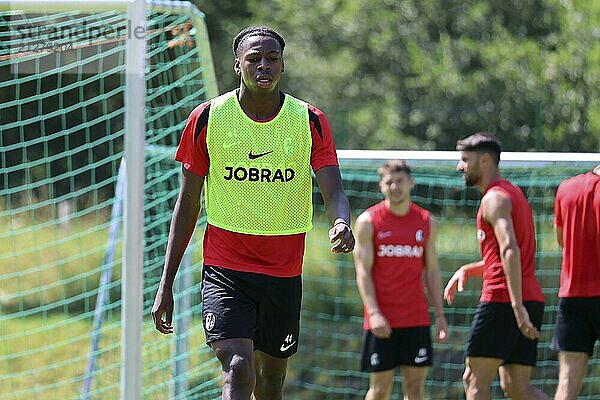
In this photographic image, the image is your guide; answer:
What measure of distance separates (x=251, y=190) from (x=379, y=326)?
3.06 metres

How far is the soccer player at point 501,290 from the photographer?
7832mm

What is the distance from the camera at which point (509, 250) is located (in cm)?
775

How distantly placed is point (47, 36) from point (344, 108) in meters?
11.9

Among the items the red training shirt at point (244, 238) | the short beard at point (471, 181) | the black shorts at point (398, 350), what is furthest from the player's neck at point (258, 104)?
the black shorts at point (398, 350)

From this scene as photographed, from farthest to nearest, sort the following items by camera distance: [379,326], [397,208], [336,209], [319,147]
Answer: [397,208]
[379,326]
[319,147]
[336,209]

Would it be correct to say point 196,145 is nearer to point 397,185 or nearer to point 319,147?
point 319,147

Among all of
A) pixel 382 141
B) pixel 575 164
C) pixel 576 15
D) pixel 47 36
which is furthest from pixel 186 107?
pixel 382 141

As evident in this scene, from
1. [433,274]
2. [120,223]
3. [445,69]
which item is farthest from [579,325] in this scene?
[445,69]

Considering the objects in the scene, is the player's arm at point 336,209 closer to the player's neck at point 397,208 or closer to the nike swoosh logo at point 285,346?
the nike swoosh logo at point 285,346

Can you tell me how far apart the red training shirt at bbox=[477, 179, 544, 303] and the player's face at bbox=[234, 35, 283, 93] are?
278 cm

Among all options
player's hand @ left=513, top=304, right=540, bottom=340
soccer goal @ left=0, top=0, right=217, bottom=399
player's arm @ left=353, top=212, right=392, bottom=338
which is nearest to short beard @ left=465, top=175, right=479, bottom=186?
player's arm @ left=353, top=212, right=392, bottom=338

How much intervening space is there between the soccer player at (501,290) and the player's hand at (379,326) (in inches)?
24.0

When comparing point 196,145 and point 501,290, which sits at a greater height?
point 196,145

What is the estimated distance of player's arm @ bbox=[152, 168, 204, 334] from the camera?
222 inches
